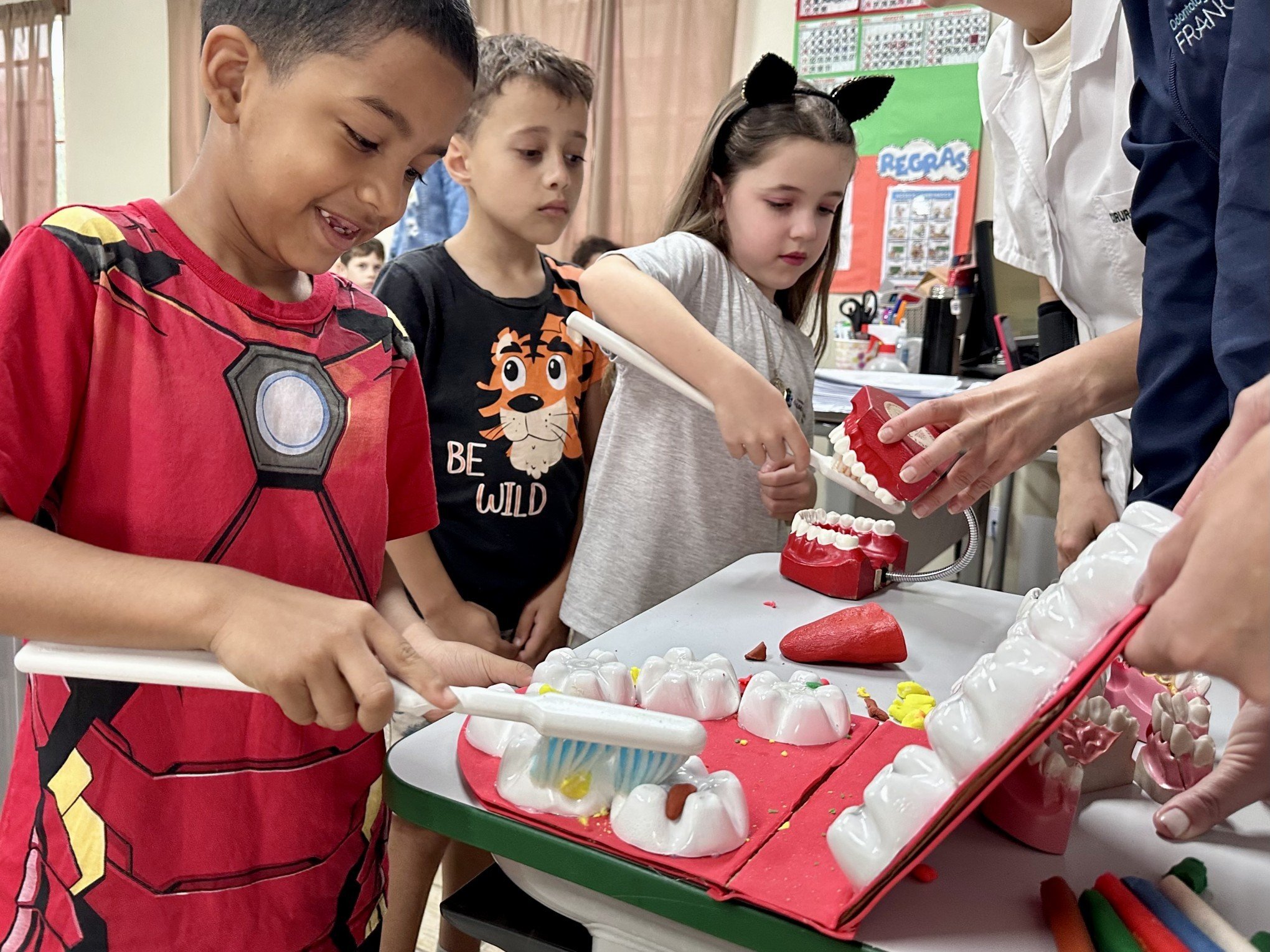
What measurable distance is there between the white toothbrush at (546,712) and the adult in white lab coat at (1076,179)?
943 mm

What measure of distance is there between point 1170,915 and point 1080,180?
1.12 metres

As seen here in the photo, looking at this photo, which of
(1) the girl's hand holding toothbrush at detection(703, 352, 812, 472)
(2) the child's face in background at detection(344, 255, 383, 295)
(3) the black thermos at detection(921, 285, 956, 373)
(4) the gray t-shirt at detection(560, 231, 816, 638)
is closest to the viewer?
(1) the girl's hand holding toothbrush at detection(703, 352, 812, 472)

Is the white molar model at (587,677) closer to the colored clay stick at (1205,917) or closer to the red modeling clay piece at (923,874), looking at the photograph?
the red modeling clay piece at (923,874)

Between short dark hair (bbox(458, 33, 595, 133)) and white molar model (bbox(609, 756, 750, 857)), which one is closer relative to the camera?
white molar model (bbox(609, 756, 750, 857))

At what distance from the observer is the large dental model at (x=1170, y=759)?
0.73 meters

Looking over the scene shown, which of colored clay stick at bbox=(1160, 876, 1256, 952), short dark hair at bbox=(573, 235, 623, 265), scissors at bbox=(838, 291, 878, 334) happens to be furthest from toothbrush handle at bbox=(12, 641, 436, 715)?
scissors at bbox=(838, 291, 878, 334)

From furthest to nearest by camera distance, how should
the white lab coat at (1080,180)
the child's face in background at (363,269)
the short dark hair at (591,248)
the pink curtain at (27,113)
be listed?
the pink curtain at (27,113) < the child's face in background at (363,269) < the short dark hair at (591,248) < the white lab coat at (1080,180)

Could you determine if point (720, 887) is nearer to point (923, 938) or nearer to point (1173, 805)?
point (923, 938)

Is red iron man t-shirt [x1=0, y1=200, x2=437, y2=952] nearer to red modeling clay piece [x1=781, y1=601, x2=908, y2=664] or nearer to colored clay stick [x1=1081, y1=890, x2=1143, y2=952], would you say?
red modeling clay piece [x1=781, y1=601, x2=908, y2=664]

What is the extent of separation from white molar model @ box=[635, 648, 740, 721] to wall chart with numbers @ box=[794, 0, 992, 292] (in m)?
2.68

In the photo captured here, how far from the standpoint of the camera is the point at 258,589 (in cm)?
63

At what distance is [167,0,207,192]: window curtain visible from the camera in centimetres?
457

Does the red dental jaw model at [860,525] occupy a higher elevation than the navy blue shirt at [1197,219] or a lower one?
lower

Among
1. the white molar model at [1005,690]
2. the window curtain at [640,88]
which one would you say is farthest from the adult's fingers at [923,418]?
the window curtain at [640,88]
